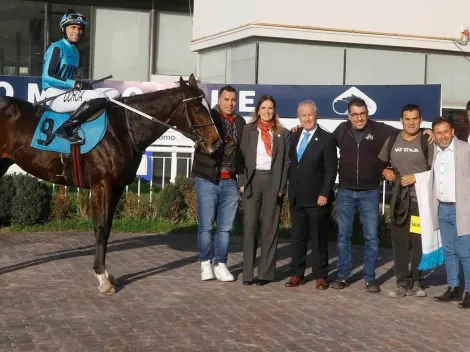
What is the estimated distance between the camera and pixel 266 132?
9219mm

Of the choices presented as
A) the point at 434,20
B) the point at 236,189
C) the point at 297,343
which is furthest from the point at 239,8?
the point at 297,343

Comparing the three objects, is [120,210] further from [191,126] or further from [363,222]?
[363,222]

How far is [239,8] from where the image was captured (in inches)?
707

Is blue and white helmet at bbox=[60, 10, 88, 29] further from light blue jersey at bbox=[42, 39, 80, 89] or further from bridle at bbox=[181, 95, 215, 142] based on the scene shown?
bridle at bbox=[181, 95, 215, 142]

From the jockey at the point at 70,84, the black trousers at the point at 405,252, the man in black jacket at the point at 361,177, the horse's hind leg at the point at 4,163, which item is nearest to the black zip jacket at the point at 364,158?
the man in black jacket at the point at 361,177

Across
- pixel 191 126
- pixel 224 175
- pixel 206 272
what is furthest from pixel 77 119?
pixel 206 272

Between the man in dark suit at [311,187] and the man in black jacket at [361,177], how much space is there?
0.48 ft

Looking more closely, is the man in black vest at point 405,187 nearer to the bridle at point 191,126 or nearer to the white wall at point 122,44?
the bridle at point 191,126

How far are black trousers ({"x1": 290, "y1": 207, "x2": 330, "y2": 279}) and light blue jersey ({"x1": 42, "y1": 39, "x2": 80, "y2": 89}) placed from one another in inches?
117

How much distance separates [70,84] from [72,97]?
16 cm

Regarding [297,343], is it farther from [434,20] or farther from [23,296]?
[434,20]

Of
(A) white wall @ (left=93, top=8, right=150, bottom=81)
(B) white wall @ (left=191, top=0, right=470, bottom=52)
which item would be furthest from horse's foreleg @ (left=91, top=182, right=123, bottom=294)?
(A) white wall @ (left=93, top=8, right=150, bottom=81)

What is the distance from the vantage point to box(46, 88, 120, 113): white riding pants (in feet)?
28.8

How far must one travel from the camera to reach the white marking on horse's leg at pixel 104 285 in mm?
8492
